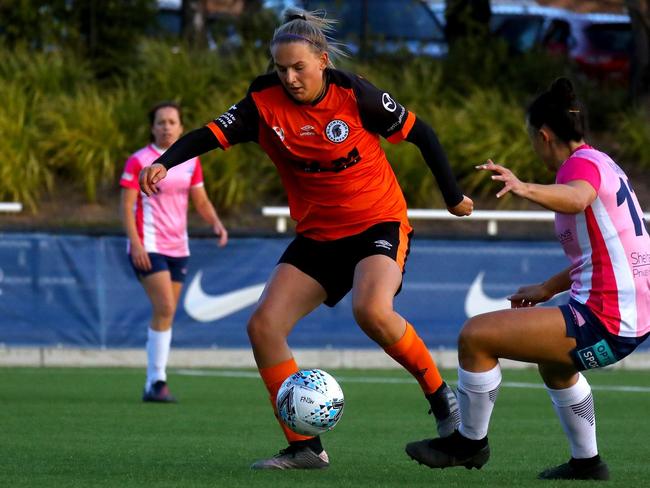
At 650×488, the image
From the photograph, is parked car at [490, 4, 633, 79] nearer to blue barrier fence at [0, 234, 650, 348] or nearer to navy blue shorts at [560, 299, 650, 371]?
blue barrier fence at [0, 234, 650, 348]

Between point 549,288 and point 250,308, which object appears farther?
point 250,308

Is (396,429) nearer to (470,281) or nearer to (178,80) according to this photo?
(470,281)

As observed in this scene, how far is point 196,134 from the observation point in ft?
22.4

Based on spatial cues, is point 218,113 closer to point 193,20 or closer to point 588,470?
point 193,20

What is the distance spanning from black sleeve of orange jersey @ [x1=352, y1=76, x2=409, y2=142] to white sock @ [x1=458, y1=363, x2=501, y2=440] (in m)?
1.38

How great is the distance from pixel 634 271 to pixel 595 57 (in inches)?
738

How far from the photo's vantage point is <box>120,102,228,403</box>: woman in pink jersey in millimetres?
10703

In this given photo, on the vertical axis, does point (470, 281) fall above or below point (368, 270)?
below

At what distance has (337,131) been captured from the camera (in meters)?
6.85

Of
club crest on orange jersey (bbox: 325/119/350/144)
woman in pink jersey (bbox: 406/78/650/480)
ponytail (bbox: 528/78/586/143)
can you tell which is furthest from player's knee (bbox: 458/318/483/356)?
club crest on orange jersey (bbox: 325/119/350/144)

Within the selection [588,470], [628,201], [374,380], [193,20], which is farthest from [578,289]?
[193,20]

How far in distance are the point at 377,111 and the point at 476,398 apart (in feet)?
5.16

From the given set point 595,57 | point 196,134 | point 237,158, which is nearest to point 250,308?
point 237,158

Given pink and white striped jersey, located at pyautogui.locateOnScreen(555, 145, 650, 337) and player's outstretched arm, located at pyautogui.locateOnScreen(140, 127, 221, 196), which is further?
player's outstretched arm, located at pyautogui.locateOnScreen(140, 127, 221, 196)
